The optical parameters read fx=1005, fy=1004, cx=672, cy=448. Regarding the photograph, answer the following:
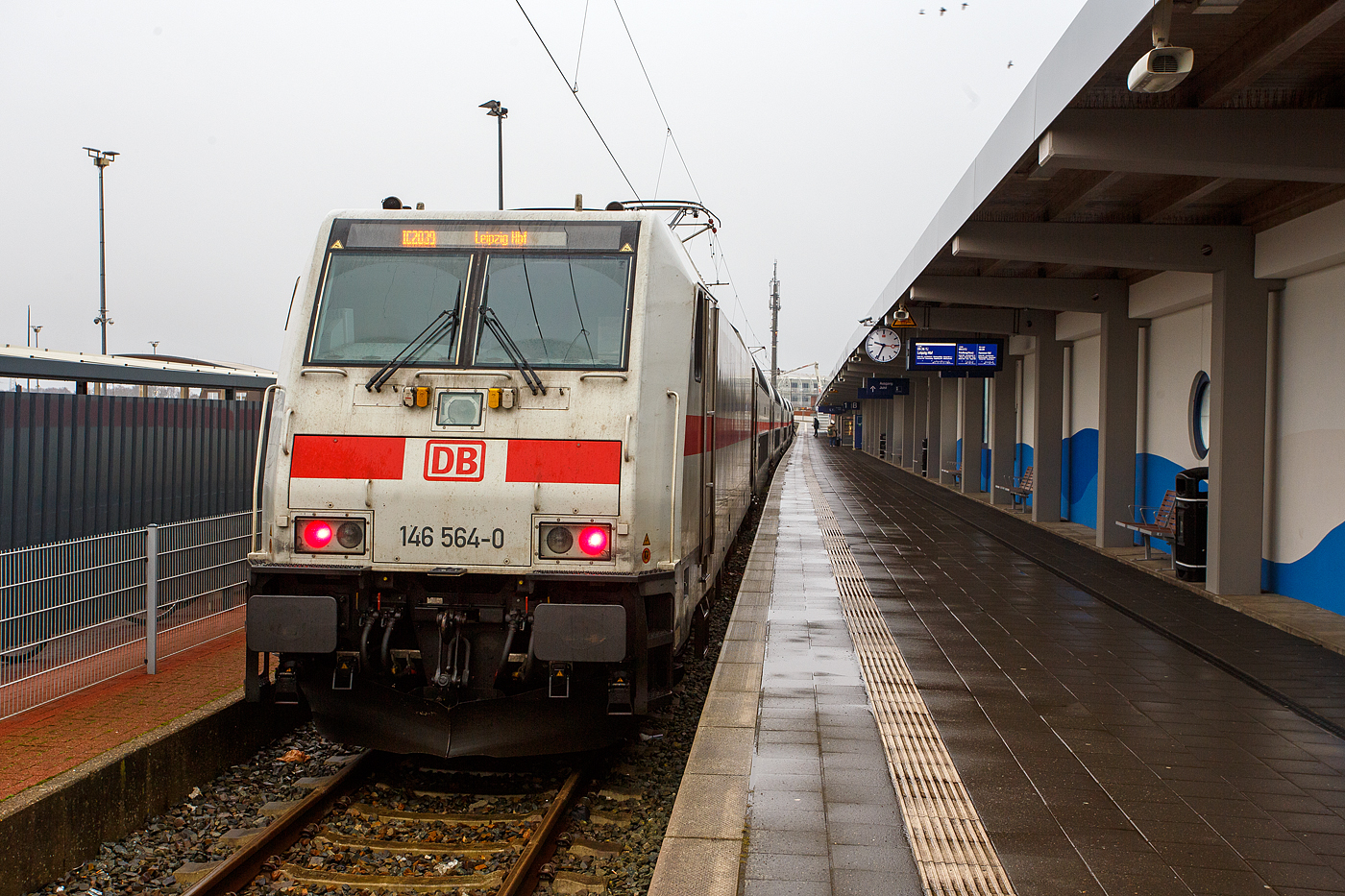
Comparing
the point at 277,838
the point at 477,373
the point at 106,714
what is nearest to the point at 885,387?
the point at 477,373

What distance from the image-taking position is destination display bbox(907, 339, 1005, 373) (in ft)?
60.2

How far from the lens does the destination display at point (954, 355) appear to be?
1834 centimetres

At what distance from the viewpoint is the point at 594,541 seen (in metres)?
5.25

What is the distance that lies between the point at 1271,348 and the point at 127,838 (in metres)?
10.9

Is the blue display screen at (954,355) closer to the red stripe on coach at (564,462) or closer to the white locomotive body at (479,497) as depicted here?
the white locomotive body at (479,497)

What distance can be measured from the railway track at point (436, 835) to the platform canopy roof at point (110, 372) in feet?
15.5

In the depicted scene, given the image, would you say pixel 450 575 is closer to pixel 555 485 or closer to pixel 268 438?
pixel 555 485

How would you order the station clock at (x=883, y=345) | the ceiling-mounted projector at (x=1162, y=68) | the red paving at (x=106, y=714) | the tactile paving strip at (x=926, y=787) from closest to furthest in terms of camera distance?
the tactile paving strip at (x=926, y=787)
the red paving at (x=106, y=714)
the ceiling-mounted projector at (x=1162, y=68)
the station clock at (x=883, y=345)

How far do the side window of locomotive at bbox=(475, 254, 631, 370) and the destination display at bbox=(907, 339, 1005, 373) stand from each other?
43.7ft

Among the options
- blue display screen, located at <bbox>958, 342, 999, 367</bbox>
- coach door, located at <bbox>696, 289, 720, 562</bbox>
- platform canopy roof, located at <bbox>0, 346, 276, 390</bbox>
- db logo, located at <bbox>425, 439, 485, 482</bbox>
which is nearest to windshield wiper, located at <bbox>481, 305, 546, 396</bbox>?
db logo, located at <bbox>425, 439, 485, 482</bbox>

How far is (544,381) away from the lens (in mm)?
5582

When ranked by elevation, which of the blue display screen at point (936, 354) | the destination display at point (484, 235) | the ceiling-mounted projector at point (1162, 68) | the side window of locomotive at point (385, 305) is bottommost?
the side window of locomotive at point (385, 305)

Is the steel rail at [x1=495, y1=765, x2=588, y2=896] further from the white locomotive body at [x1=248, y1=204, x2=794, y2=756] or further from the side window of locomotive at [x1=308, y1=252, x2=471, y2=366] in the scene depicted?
the side window of locomotive at [x1=308, y1=252, x2=471, y2=366]

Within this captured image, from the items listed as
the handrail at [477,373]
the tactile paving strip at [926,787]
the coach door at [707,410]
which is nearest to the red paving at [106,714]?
the handrail at [477,373]
